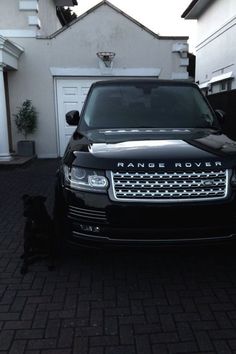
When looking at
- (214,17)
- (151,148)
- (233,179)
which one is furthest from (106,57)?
(233,179)

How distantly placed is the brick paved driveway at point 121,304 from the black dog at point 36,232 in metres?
0.13

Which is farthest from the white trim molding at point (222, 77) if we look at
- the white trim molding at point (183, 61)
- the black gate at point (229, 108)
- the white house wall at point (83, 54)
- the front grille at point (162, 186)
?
the front grille at point (162, 186)

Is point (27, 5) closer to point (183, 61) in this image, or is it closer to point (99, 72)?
point (99, 72)

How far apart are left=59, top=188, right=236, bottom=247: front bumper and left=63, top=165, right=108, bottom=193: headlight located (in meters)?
0.06

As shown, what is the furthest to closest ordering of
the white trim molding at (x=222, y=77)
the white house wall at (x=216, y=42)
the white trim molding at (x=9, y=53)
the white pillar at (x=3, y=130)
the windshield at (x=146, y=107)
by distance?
the white house wall at (x=216, y=42) < the white trim molding at (x=222, y=77) < the white pillar at (x=3, y=130) < the white trim molding at (x=9, y=53) < the windshield at (x=146, y=107)

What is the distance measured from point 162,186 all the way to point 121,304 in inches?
41.0

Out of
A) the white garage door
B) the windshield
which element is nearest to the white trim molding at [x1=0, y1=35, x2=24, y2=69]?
the white garage door

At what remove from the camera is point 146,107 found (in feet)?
15.9

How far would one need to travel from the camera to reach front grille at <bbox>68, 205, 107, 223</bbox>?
128 inches

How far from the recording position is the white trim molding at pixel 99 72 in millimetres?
11625

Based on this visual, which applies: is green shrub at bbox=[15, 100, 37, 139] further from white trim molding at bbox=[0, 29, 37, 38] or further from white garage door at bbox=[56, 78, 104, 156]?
white trim molding at bbox=[0, 29, 37, 38]

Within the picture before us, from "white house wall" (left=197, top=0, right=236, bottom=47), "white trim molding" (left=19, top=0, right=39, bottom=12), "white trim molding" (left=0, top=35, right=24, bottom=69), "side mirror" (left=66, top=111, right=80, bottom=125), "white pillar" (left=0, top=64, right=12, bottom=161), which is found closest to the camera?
"side mirror" (left=66, top=111, right=80, bottom=125)

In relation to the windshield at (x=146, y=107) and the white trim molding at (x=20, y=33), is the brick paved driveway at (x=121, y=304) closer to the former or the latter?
the windshield at (x=146, y=107)

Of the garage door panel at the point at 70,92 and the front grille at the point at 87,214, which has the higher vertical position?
the garage door panel at the point at 70,92
